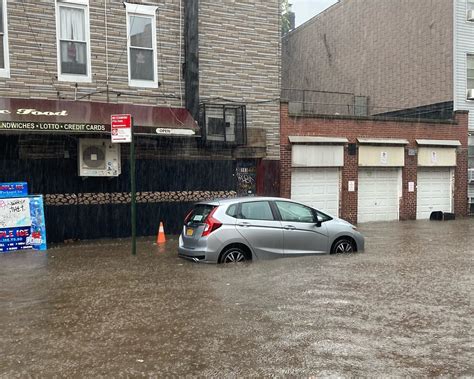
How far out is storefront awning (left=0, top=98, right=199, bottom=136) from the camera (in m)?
11.5

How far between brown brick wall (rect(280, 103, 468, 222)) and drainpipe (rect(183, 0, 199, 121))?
330 cm

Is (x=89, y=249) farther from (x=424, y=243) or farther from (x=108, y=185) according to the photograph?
(x=424, y=243)

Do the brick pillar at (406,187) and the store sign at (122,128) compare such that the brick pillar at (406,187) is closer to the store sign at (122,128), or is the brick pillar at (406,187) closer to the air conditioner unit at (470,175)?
the air conditioner unit at (470,175)

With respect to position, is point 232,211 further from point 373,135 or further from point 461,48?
point 461,48

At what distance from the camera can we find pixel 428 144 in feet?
61.8

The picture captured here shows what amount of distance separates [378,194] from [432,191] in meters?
2.57

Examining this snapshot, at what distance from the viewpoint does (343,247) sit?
412 inches

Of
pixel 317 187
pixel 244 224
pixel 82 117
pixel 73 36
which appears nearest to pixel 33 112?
pixel 82 117

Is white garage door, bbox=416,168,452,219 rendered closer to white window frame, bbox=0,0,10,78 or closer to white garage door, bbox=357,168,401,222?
white garage door, bbox=357,168,401,222

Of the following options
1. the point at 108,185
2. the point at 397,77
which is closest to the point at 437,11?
the point at 397,77

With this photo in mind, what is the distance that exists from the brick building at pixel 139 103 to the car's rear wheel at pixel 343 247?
207 inches

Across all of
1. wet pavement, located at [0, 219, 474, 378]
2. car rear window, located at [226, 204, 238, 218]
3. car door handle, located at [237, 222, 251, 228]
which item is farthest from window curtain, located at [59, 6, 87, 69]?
car door handle, located at [237, 222, 251, 228]

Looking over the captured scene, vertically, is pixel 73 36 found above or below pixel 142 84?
above

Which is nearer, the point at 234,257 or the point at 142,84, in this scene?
the point at 234,257
